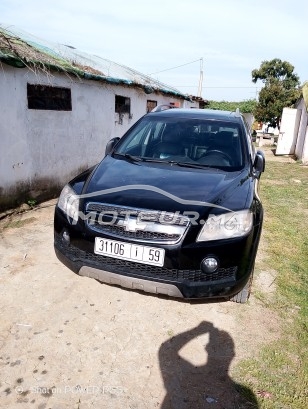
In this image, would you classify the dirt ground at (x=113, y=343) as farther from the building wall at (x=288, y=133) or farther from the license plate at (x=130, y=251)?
the building wall at (x=288, y=133)

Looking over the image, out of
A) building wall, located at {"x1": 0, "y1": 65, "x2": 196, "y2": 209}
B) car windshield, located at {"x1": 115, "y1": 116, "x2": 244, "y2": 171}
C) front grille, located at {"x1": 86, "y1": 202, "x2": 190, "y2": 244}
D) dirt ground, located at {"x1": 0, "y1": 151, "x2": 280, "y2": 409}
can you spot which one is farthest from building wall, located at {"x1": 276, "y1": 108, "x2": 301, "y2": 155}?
front grille, located at {"x1": 86, "y1": 202, "x2": 190, "y2": 244}

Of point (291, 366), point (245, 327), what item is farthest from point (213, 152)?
point (291, 366)

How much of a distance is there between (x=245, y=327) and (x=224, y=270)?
25.9 inches

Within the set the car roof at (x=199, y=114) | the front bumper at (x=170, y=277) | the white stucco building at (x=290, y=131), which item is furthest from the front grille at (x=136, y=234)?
the white stucco building at (x=290, y=131)

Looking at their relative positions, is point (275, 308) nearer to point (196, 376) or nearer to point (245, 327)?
point (245, 327)

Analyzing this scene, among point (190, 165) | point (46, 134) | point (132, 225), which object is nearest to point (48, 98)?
Answer: point (46, 134)

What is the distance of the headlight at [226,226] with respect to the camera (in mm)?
2332

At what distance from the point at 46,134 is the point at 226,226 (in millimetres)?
4204

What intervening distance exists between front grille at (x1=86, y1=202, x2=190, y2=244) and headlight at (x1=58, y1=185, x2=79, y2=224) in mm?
219

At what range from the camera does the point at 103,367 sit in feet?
7.11

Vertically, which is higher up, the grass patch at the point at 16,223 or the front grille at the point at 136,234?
the front grille at the point at 136,234

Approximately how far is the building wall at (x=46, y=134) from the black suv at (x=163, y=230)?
2435 mm

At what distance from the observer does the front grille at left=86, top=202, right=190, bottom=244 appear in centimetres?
232

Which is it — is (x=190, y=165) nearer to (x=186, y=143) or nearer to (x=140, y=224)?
(x=186, y=143)
